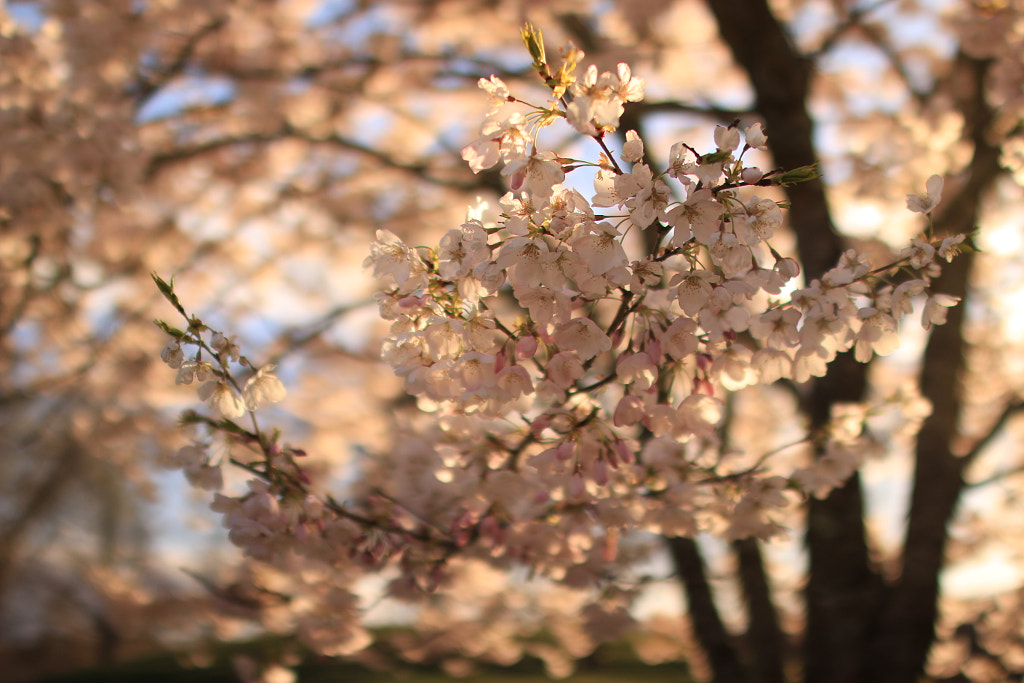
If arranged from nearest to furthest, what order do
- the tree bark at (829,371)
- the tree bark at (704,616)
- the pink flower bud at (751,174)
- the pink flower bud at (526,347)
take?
the pink flower bud at (751,174)
the pink flower bud at (526,347)
the tree bark at (829,371)
the tree bark at (704,616)

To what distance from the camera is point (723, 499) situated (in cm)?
186

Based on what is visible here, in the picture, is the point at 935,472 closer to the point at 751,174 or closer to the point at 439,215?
the point at 751,174

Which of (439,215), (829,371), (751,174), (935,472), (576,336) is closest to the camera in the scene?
(751,174)

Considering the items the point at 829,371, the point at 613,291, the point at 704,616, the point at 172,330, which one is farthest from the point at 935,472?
the point at 172,330

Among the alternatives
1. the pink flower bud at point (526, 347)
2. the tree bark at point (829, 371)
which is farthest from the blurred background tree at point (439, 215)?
the pink flower bud at point (526, 347)

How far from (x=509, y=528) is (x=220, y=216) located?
4726mm

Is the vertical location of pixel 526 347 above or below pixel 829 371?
below

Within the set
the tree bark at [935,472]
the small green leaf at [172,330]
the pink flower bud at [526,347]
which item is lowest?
the small green leaf at [172,330]

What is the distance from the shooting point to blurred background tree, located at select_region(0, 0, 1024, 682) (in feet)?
9.02

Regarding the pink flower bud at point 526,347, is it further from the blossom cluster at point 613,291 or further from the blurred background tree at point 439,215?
the blurred background tree at point 439,215

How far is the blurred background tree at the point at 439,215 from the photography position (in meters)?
2.75

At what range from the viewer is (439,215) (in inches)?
217

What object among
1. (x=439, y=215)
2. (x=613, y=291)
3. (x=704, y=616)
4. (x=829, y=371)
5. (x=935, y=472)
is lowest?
(x=613, y=291)

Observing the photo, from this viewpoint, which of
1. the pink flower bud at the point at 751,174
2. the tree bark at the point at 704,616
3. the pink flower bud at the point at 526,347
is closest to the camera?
the pink flower bud at the point at 751,174
